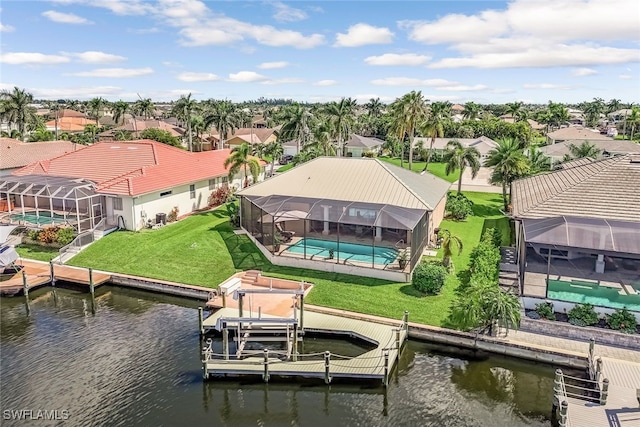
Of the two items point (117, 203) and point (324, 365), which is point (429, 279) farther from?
point (117, 203)

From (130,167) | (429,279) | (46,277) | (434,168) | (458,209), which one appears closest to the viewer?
(429,279)

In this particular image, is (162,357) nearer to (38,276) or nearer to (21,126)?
(38,276)

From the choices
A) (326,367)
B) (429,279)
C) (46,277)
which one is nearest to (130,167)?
(46,277)

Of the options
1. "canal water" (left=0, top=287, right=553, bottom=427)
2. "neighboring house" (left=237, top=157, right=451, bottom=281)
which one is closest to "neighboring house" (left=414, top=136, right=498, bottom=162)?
"neighboring house" (left=237, top=157, right=451, bottom=281)

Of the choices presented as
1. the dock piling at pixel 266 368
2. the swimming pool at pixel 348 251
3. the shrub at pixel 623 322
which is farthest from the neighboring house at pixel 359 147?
the dock piling at pixel 266 368

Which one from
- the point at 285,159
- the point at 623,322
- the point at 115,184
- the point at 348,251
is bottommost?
the point at 623,322

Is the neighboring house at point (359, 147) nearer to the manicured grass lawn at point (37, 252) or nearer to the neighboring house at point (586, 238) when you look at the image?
the neighboring house at point (586, 238)

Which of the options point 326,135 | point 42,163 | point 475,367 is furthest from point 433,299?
point 42,163
